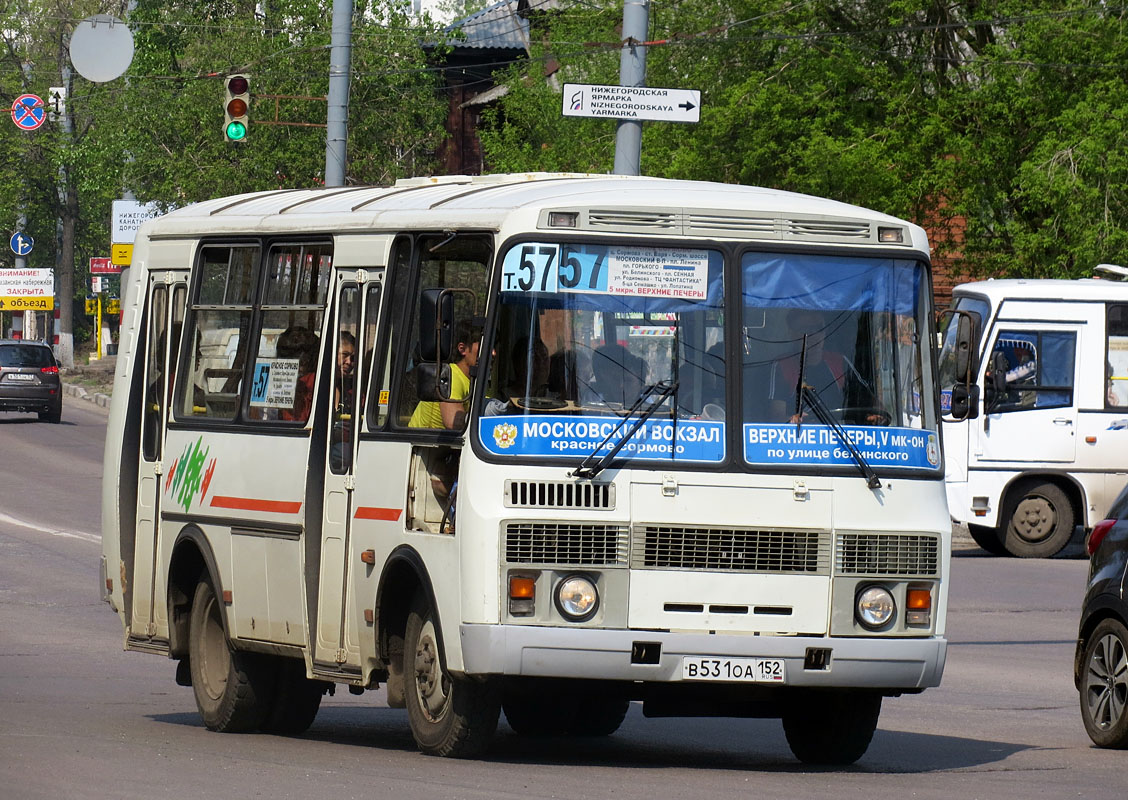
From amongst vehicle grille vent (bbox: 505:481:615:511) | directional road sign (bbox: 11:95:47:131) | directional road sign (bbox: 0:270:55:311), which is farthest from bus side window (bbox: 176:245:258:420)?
directional road sign (bbox: 0:270:55:311)

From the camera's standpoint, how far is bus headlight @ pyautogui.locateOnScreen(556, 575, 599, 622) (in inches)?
352

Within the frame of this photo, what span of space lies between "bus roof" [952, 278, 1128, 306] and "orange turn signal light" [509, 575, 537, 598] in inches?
626

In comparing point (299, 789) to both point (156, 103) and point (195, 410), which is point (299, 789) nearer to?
point (195, 410)

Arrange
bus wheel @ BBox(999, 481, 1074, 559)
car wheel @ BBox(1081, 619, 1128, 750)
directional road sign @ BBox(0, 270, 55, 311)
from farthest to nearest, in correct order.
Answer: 1. directional road sign @ BBox(0, 270, 55, 311)
2. bus wheel @ BBox(999, 481, 1074, 559)
3. car wheel @ BBox(1081, 619, 1128, 750)

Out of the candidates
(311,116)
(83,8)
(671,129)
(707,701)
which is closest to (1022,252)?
Answer: (671,129)

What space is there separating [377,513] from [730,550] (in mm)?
1698

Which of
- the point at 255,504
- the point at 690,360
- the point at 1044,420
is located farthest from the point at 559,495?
the point at 1044,420

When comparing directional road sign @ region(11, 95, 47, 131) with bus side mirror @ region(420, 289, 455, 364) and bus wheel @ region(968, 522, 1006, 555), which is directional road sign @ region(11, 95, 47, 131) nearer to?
bus wheel @ region(968, 522, 1006, 555)

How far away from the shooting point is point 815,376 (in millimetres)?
9328

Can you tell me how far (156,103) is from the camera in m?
53.8

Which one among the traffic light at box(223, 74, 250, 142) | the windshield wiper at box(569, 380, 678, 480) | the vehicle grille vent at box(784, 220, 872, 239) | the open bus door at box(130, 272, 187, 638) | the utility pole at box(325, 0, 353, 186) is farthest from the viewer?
the traffic light at box(223, 74, 250, 142)

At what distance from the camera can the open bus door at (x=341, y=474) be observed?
10109 millimetres

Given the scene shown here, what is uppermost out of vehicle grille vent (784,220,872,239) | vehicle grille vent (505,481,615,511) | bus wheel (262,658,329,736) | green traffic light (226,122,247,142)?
green traffic light (226,122,247,142)

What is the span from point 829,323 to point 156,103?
46290 mm
